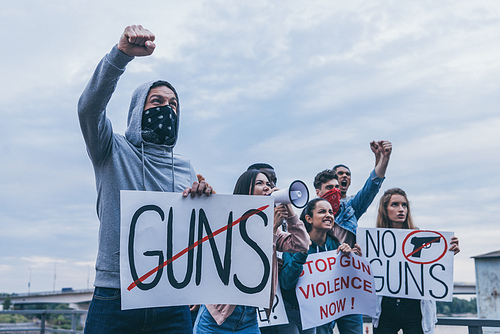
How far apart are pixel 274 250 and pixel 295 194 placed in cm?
69

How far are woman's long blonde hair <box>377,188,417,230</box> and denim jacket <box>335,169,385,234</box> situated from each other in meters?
0.13

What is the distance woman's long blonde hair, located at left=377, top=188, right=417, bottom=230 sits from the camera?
17.2ft

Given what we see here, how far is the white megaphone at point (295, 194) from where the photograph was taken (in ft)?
10.5

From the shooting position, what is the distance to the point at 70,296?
36594mm

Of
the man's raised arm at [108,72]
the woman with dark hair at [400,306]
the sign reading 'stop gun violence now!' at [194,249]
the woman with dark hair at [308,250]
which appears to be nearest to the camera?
the man's raised arm at [108,72]

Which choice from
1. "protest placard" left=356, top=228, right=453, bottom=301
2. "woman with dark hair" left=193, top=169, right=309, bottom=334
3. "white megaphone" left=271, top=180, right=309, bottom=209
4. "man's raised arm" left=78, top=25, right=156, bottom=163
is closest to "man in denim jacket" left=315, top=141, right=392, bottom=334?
"protest placard" left=356, top=228, right=453, bottom=301

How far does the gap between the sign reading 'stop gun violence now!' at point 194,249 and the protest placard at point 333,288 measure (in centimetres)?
174

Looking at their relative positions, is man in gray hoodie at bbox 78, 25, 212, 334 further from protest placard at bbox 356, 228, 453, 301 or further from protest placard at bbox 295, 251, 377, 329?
protest placard at bbox 356, 228, 453, 301

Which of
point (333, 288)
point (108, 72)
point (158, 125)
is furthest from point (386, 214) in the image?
point (108, 72)

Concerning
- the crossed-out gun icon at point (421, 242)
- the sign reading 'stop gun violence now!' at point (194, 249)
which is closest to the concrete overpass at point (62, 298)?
the crossed-out gun icon at point (421, 242)

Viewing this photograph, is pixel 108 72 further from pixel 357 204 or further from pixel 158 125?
pixel 357 204

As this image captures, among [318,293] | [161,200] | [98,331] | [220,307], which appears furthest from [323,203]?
[98,331]

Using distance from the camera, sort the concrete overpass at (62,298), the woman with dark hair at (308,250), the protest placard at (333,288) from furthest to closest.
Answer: the concrete overpass at (62,298), the protest placard at (333,288), the woman with dark hair at (308,250)

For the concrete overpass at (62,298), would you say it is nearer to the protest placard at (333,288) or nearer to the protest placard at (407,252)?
the protest placard at (407,252)
